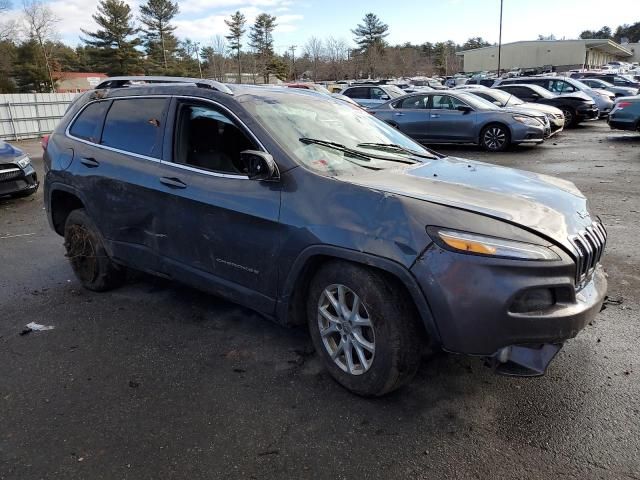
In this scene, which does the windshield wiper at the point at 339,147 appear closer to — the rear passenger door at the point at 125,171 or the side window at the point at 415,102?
the rear passenger door at the point at 125,171

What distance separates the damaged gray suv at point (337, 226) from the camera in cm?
258

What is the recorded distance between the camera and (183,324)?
13.5 ft

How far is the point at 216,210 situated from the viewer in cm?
345

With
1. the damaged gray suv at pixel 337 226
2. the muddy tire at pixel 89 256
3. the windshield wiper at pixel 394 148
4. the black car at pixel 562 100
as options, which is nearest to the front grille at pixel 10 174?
the muddy tire at pixel 89 256

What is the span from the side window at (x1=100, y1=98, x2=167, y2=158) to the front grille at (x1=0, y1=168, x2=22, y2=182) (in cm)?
544

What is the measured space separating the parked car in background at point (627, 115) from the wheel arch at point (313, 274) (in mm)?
14333

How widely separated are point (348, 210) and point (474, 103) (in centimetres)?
1224

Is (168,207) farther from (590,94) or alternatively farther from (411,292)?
(590,94)

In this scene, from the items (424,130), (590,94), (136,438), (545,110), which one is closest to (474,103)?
(424,130)

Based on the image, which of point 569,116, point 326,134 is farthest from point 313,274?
point 569,116


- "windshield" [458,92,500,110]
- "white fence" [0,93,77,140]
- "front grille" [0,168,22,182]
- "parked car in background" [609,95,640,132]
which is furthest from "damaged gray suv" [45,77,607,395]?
"white fence" [0,93,77,140]

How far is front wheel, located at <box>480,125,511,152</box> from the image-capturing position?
44.1 ft

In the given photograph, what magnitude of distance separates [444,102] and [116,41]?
57.6 m

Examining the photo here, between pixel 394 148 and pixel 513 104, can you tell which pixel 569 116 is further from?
pixel 394 148
